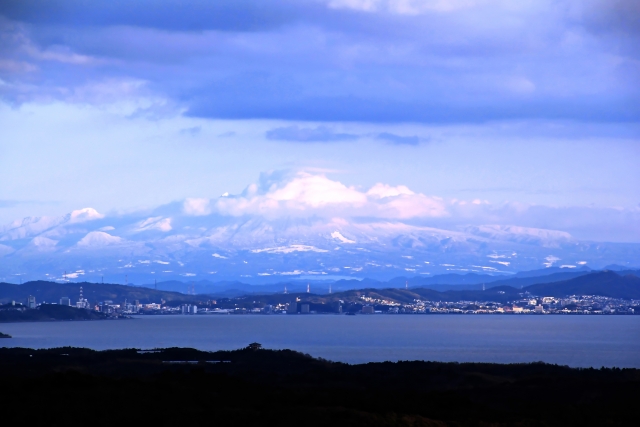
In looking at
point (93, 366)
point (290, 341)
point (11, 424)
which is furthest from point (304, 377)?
point (290, 341)

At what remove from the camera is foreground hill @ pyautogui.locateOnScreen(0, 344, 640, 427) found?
141 feet

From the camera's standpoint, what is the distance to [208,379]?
59.7 m

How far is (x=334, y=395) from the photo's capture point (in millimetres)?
52969

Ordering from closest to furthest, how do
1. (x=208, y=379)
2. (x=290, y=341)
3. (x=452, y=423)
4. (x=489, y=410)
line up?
(x=452, y=423) → (x=489, y=410) → (x=208, y=379) → (x=290, y=341)

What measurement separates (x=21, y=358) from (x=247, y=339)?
68.1 meters

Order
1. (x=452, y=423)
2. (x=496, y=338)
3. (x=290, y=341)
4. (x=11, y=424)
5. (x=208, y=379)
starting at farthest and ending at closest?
(x=496, y=338)
(x=290, y=341)
(x=208, y=379)
(x=452, y=423)
(x=11, y=424)

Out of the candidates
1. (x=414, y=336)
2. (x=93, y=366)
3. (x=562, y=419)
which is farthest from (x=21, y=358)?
(x=414, y=336)

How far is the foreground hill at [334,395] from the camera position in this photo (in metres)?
42.8

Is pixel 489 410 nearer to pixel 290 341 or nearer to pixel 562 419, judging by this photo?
pixel 562 419

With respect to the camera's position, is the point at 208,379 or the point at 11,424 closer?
the point at 11,424

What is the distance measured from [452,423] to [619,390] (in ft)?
66.9

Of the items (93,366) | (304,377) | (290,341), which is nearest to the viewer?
(304,377)

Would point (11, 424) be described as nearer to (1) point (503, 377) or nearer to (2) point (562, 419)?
(2) point (562, 419)

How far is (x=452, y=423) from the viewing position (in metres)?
43.9
